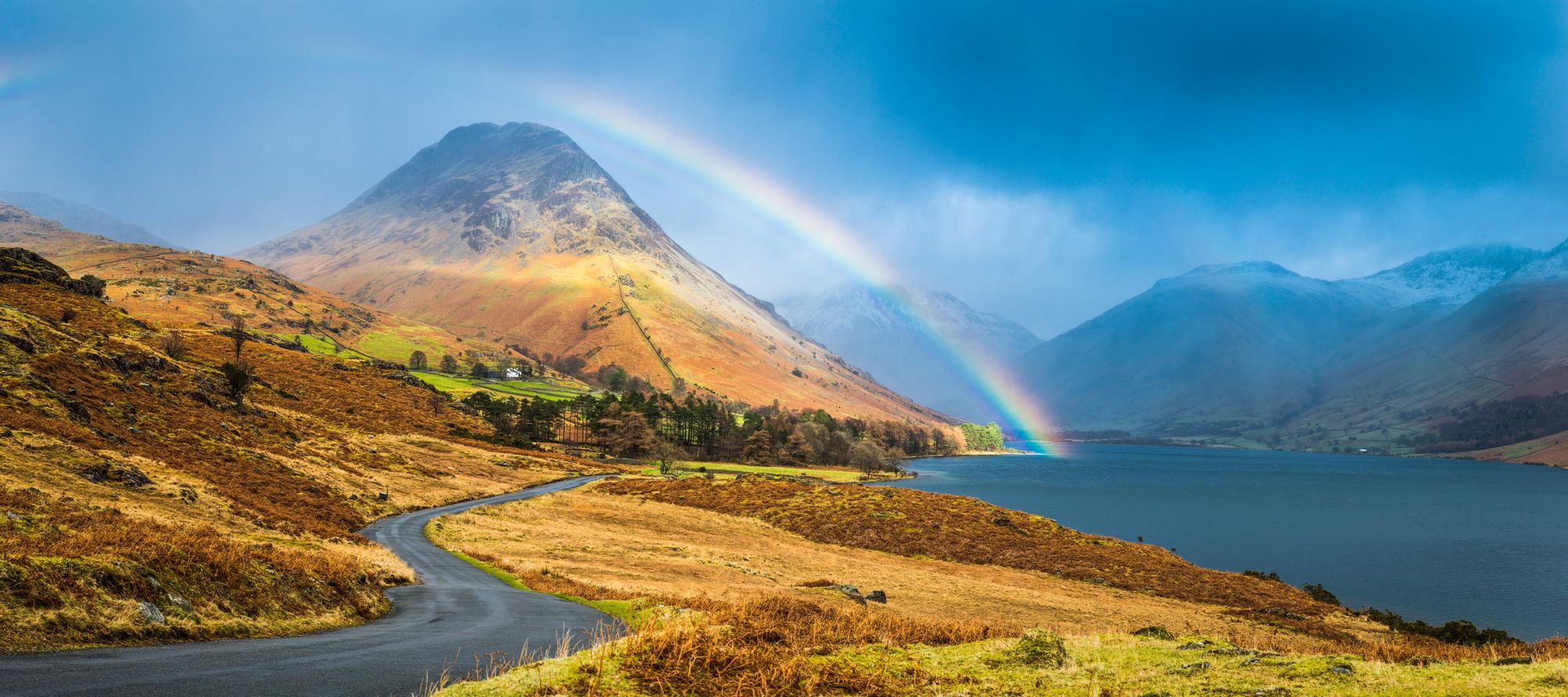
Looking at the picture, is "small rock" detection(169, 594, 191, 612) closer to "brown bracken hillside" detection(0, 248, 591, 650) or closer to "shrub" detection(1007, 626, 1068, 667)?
"brown bracken hillside" detection(0, 248, 591, 650)

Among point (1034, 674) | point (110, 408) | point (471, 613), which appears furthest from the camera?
point (110, 408)

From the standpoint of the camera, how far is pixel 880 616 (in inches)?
777

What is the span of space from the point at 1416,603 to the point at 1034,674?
69.4 meters

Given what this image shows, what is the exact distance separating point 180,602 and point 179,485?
29561 millimetres

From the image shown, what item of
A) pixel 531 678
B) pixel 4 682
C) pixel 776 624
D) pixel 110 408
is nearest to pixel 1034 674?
pixel 776 624

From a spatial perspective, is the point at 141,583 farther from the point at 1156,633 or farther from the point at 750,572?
the point at 750,572

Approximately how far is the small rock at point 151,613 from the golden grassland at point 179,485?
101mm

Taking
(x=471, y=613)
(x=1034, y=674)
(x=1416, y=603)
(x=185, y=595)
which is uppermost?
(x=1034, y=674)

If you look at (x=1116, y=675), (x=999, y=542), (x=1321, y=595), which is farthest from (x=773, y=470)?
(x=1116, y=675)

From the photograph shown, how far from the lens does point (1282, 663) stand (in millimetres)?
11648

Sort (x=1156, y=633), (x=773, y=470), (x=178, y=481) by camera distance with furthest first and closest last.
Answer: (x=773, y=470) < (x=178, y=481) < (x=1156, y=633)

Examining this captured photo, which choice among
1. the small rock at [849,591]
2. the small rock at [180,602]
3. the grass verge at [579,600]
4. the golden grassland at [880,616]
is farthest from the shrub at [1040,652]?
the small rock at [849,591]

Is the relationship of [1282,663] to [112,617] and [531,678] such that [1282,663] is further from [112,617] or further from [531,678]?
[112,617]

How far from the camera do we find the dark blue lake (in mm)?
60500
